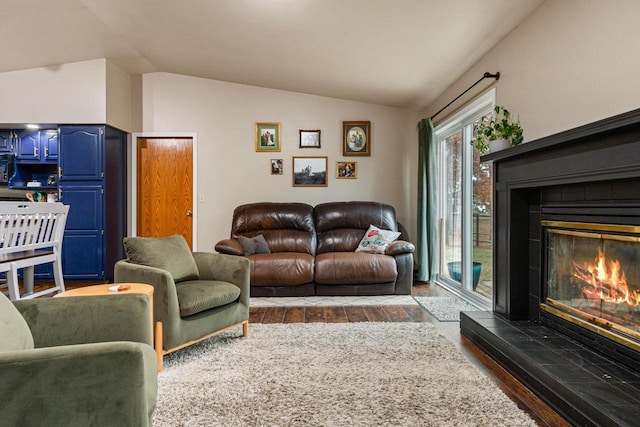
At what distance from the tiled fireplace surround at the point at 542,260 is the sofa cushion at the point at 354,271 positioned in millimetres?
1382

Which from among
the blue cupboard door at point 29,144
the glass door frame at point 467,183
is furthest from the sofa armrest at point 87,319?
the blue cupboard door at point 29,144

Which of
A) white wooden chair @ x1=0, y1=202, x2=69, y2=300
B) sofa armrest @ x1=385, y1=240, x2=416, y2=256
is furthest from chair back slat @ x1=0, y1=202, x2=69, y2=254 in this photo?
sofa armrest @ x1=385, y1=240, x2=416, y2=256

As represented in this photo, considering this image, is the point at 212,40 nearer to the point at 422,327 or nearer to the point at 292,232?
the point at 292,232

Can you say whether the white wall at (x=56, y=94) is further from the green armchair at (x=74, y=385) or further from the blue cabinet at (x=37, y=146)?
the green armchair at (x=74, y=385)

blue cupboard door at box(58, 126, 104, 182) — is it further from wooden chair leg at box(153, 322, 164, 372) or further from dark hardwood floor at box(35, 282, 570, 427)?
wooden chair leg at box(153, 322, 164, 372)

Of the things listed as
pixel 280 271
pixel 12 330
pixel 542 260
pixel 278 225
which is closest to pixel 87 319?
pixel 12 330

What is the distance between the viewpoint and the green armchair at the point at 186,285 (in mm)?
2396

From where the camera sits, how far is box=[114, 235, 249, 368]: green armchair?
240cm

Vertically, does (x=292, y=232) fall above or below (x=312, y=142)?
below

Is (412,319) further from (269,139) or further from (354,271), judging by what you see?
(269,139)

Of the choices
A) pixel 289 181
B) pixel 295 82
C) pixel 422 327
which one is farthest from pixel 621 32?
pixel 289 181

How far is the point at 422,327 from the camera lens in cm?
317

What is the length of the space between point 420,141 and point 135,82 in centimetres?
394

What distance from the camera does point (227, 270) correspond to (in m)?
2.98
